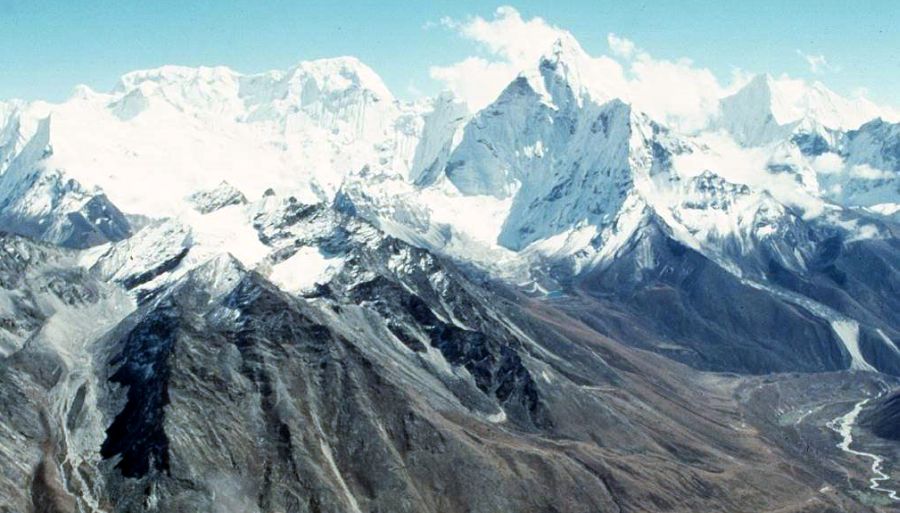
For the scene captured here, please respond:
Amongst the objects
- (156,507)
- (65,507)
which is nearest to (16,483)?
(65,507)

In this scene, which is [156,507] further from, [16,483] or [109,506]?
[16,483]

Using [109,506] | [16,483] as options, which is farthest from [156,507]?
[16,483]

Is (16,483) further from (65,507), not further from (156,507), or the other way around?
(156,507)
